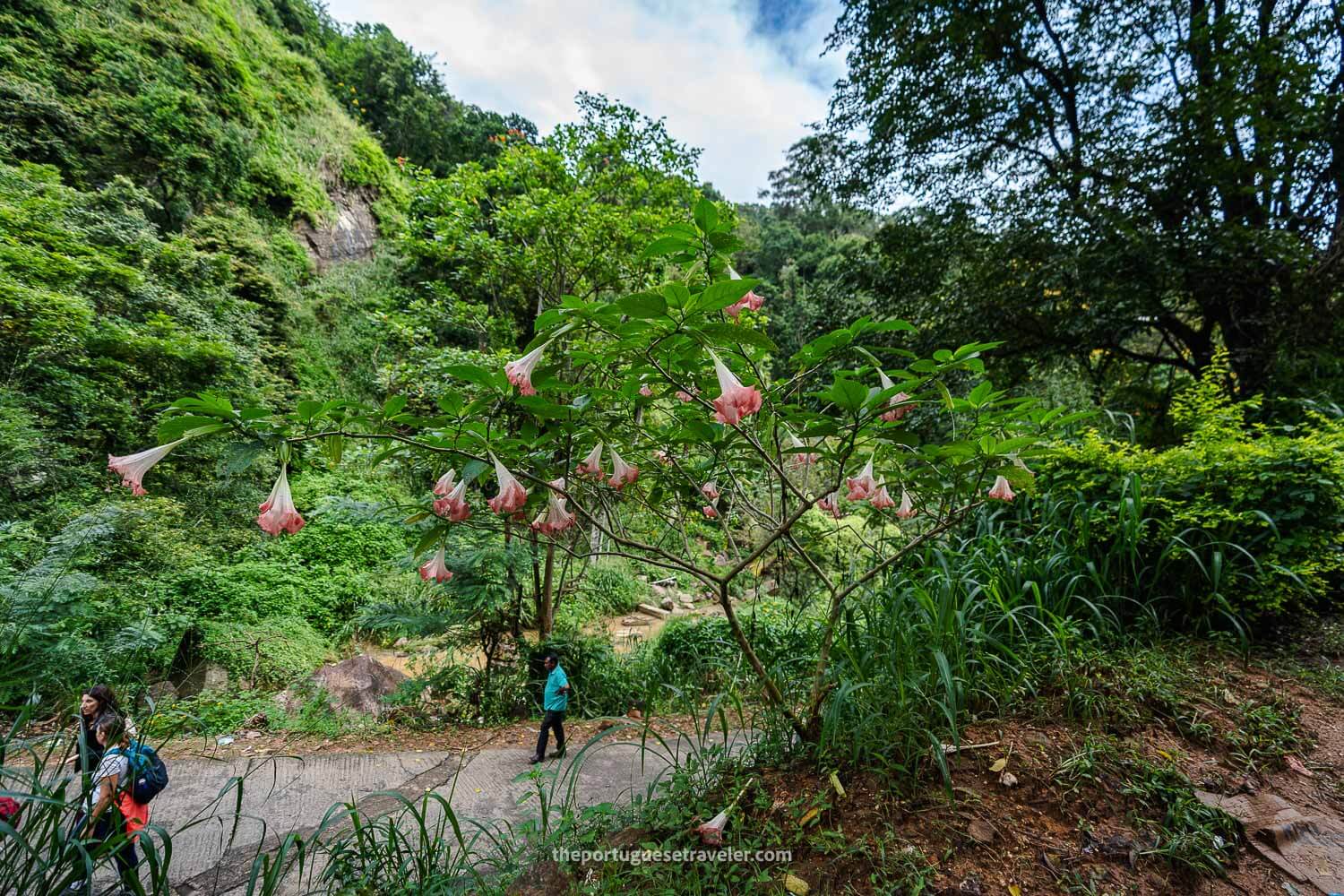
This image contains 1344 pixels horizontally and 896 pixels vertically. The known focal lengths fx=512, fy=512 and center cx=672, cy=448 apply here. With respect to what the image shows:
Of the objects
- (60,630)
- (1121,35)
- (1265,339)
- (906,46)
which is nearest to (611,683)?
(60,630)

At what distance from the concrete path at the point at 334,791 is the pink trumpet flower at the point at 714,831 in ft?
1.78

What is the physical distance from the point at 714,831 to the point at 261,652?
546 centimetres

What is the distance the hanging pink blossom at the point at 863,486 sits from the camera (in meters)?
1.57

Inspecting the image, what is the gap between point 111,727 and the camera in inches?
71.7

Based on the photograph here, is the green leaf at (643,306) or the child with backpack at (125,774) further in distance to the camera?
the child with backpack at (125,774)

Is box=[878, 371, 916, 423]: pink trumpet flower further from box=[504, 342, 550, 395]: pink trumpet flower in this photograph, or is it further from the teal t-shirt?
the teal t-shirt

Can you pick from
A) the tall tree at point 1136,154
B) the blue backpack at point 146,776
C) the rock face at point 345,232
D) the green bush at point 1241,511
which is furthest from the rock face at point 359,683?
the rock face at point 345,232

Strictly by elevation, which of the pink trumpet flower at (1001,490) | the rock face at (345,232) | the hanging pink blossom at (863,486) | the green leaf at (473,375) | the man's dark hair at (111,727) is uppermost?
the rock face at (345,232)

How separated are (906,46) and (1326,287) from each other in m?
4.15

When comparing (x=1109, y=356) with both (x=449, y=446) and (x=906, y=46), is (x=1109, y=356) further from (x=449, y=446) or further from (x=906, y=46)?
(x=449, y=446)

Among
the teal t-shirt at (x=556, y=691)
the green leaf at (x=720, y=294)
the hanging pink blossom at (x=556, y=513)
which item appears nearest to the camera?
the green leaf at (x=720, y=294)

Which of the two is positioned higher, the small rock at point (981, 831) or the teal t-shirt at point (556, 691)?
the small rock at point (981, 831)

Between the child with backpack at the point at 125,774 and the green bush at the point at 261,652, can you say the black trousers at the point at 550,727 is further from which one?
the green bush at the point at 261,652

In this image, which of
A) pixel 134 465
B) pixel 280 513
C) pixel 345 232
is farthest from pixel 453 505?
pixel 345 232
